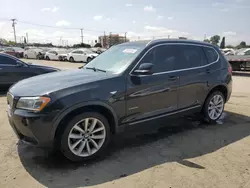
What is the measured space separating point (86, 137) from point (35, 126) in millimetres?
762

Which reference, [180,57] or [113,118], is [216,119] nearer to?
[180,57]

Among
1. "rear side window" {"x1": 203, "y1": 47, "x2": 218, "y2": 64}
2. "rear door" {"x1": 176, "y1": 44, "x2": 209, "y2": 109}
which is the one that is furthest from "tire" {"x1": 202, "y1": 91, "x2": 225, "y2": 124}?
"rear side window" {"x1": 203, "y1": 47, "x2": 218, "y2": 64}

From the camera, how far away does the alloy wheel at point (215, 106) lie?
5.64 m

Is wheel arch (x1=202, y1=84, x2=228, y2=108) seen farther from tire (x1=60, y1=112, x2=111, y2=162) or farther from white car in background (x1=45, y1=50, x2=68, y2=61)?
white car in background (x1=45, y1=50, x2=68, y2=61)

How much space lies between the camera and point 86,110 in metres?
3.78

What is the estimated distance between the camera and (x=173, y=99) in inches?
187

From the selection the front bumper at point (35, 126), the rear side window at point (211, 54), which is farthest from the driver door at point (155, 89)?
the front bumper at point (35, 126)

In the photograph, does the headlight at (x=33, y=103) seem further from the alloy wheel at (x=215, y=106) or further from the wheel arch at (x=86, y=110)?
the alloy wheel at (x=215, y=106)

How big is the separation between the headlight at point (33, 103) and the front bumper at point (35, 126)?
2.8 inches

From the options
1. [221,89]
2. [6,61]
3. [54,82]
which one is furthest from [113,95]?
[6,61]

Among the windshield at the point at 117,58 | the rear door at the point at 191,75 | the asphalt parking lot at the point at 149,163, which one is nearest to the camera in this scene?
the asphalt parking lot at the point at 149,163

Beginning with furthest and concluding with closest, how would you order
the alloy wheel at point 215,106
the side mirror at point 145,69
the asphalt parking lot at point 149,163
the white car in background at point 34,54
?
the white car in background at point 34,54, the alloy wheel at point 215,106, the side mirror at point 145,69, the asphalt parking lot at point 149,163

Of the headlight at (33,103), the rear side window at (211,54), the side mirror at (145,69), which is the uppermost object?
the rear side window at (211,54)

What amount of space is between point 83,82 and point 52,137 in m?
0.89
